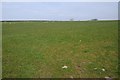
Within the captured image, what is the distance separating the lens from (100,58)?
404 inches

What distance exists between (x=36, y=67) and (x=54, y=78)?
166cm

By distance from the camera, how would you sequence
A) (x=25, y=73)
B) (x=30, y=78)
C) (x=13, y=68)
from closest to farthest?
(x=30, y=78), (x=25, y=73), (x=13, y=68)

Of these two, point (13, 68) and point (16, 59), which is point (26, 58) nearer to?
point (16, 59)

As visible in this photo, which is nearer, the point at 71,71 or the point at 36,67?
the point at 71,71

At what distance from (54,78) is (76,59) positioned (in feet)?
10.4

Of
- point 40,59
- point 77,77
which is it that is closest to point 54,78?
point 77,77

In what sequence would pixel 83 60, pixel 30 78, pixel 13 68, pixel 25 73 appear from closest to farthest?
pixel 30 78 → pixel 25 73 → pixel 13 68 → pixel 83 60

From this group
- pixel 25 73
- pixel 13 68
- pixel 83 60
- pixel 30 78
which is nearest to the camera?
pixel 30 78

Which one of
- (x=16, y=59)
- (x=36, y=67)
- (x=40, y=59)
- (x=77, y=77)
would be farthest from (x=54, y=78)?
(x=16, y=59)

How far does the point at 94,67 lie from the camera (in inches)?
336

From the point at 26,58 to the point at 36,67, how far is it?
1.88 metres

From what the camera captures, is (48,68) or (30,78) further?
(48,68)

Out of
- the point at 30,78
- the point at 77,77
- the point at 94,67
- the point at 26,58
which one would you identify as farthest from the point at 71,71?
the point at 26,58

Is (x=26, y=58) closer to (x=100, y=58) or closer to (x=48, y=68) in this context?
(x=48, y=68)
